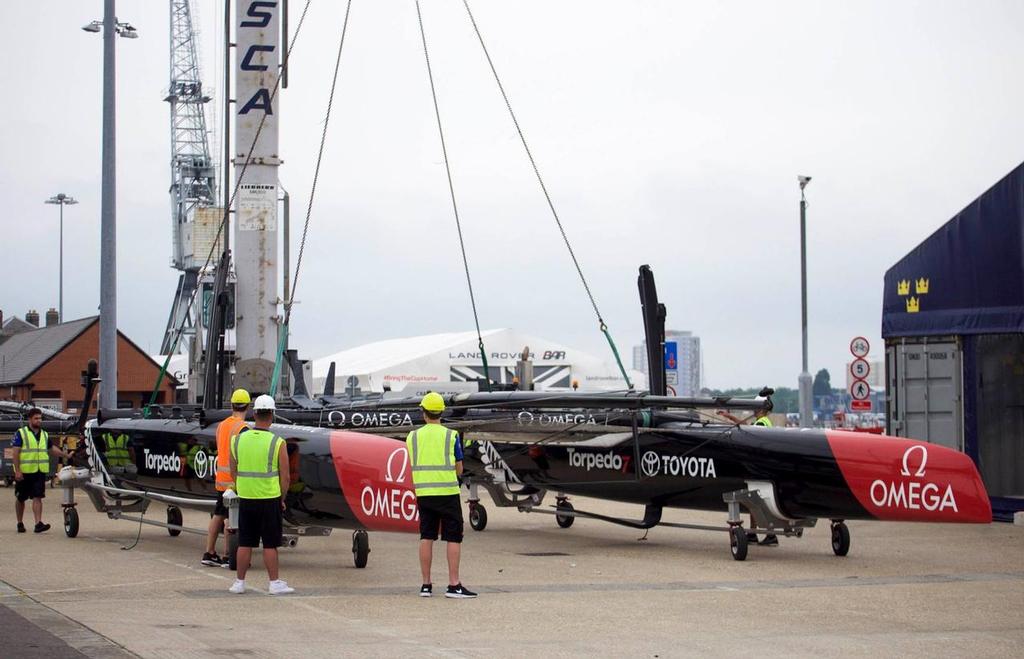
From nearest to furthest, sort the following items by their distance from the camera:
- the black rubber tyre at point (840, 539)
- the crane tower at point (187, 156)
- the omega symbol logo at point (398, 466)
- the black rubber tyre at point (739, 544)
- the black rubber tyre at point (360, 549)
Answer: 1. the omega symbol logo at point (398, 466)
2. the black rubber tyre at point (360, 549)
3. the black rubber tyre at point (739, 544)
4. the black rubber tyre at point (840, 539)
5. the crane tower at point (187, 156)

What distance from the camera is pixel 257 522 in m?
11.6

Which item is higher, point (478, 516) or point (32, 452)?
point (32, 452)

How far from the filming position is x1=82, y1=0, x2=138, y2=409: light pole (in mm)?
21781

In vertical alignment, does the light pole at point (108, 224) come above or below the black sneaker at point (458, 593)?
above

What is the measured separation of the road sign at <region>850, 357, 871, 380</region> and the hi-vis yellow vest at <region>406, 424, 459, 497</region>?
15665mm

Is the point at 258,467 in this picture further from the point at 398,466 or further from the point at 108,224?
the point at 108,224

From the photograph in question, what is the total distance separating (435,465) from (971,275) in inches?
430

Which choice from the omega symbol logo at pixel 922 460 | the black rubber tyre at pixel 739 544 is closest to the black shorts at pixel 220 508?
the black rubber tyre at pixel 739 544

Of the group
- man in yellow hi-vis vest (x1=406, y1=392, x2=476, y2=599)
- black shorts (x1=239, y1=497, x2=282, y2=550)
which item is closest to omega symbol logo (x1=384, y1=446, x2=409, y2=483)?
man in yellow hi-vis vest (x1=406, y1=392, x2=476, y2=599)

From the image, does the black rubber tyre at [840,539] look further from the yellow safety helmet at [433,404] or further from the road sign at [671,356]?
the road sign at [671,356]

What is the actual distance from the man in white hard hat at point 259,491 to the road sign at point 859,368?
53.2 ft

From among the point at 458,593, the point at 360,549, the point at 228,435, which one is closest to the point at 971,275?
the point at 360,549

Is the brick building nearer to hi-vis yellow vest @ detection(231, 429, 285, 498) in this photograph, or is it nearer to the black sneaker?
hi-vis yellow vest @ detection(231, 429, 285, 498)

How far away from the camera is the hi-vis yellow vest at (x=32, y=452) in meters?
17.3
